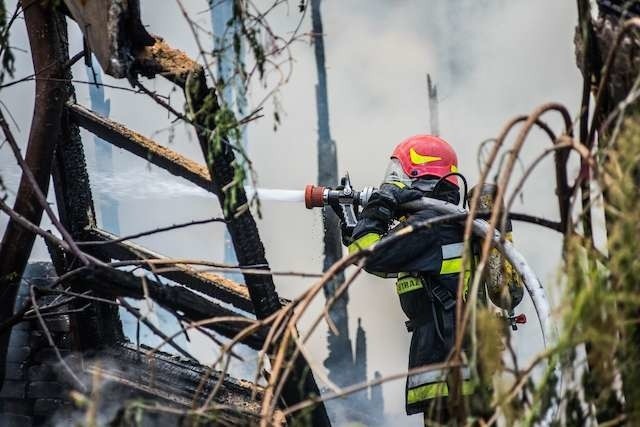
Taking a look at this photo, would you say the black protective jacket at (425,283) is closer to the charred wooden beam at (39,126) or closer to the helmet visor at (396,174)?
Result: the helmet visor at (396,174)

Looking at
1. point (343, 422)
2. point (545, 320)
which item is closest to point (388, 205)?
point (545, 320)

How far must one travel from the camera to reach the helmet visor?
5746 millimetres

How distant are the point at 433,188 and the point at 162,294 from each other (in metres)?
1.98

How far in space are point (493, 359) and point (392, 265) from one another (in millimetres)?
2490

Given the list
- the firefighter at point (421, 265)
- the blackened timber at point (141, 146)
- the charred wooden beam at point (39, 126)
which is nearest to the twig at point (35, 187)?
the charred wooden beam at point (39, 126)

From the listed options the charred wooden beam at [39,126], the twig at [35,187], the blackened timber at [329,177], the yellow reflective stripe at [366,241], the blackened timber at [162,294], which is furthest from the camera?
the blackened timber at [329,177]

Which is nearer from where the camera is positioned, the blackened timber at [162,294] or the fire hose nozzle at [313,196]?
the blackened timber at [162,294]

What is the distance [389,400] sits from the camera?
12.5m

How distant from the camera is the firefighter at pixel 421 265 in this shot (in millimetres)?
5359

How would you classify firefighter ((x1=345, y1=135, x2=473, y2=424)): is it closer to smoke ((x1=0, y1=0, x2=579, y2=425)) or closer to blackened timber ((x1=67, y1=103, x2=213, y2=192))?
blackened timber ((x1=67, y1=103, x2=213, y2=192))

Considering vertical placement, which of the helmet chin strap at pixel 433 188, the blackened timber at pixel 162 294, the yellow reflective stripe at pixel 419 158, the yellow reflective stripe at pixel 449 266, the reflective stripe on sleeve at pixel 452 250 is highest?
the yellow reflective stripe at pixel 419 158

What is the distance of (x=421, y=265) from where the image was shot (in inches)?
214

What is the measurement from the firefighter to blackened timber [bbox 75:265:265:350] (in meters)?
1.17

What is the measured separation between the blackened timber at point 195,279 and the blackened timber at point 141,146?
1.40ft
